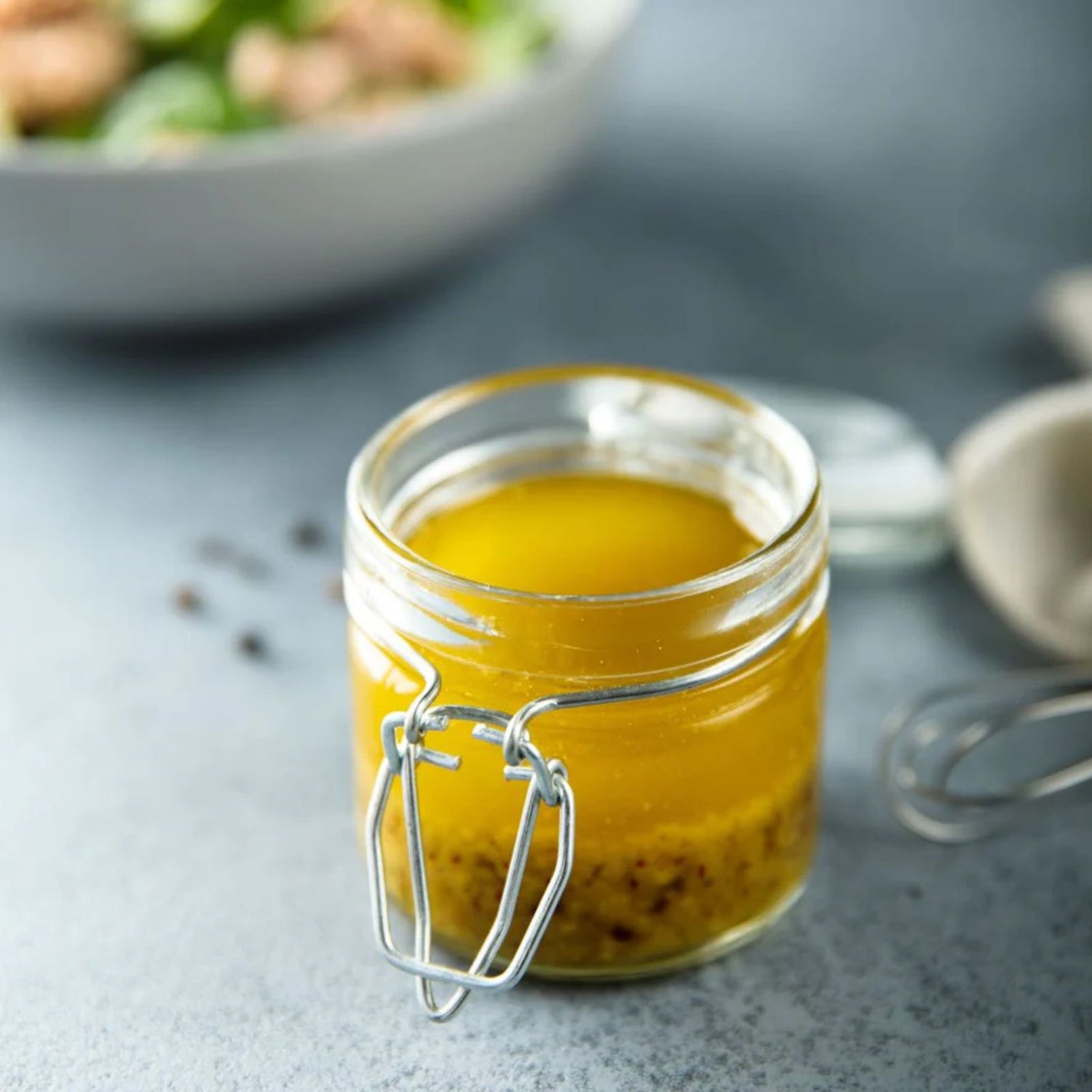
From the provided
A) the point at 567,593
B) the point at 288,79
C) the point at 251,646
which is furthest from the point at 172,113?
the point at 567,593

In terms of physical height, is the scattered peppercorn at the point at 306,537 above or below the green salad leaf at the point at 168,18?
below

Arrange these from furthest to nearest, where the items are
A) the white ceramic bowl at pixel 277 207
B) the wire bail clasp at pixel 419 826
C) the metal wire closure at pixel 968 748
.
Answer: the white ceramic bowl at pixel 277 207 → the metal wire closure at pixel 968 748 → the wire bail clasp at pixel 419 826

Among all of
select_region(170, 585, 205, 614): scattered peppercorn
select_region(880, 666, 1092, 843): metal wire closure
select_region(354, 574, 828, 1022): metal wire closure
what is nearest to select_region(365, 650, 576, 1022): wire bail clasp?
select_region(354, 574, 828, 1022): metal wire closure

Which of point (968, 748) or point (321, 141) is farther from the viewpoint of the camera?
point (321, 141)

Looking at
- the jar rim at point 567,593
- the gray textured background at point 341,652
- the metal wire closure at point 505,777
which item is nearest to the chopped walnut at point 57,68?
the gray textured background at point 341,652

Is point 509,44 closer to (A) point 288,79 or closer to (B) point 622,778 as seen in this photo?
(A) point 288,79

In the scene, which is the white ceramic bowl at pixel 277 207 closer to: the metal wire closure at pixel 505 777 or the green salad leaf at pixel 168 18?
the green salad leaf at pixel 168 18

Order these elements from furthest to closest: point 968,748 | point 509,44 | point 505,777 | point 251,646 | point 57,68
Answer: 1. point 509,44
2. point 57,68
3. point 251,646
4. point 968,748
5. point 505,777
